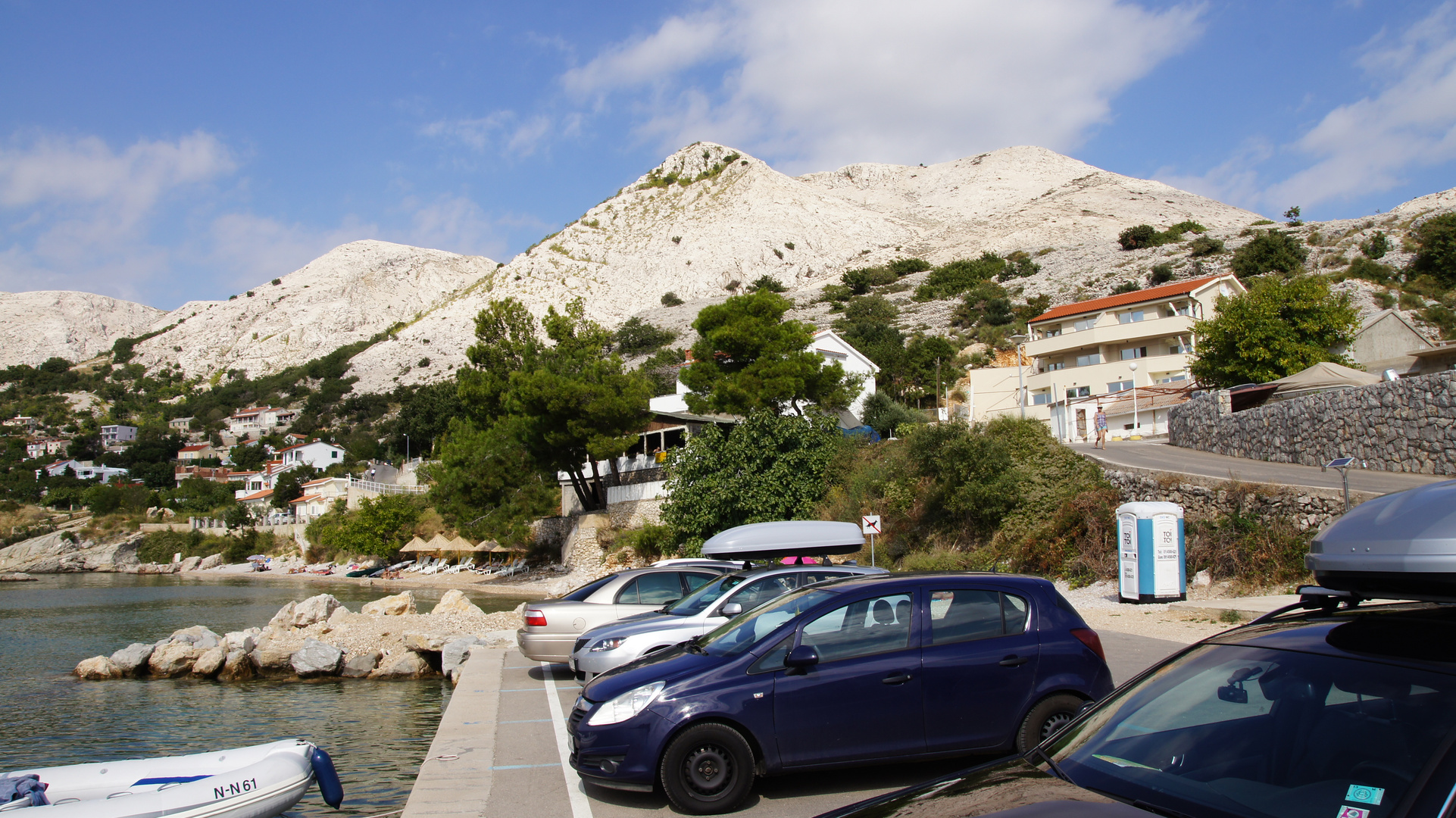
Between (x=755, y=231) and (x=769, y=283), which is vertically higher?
(x=755, y=231)

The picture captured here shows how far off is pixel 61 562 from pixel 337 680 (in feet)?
237

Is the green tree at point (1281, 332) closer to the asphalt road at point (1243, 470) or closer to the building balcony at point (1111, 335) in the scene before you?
the building balcony at point (1111, 335)

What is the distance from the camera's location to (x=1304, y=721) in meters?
2.98

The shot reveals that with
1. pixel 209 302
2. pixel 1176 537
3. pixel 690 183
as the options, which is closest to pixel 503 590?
pixel 1176 537

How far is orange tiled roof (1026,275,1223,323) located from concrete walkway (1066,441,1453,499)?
79.7 feet

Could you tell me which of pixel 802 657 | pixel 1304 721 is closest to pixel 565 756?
pixel 802 657

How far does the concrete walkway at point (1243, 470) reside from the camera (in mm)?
17578

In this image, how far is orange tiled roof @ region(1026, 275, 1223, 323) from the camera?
4997 centimetres

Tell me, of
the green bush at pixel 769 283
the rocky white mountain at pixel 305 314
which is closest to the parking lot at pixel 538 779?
the green bush at pixel 769 283

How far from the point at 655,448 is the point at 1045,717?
39.6 meters

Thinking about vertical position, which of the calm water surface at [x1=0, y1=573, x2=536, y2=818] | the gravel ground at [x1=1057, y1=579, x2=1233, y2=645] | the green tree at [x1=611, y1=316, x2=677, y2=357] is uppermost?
the green tree at [x1=611, y1=316, x2=677, y2=357]

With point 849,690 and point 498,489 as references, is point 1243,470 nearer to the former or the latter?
point 849,690

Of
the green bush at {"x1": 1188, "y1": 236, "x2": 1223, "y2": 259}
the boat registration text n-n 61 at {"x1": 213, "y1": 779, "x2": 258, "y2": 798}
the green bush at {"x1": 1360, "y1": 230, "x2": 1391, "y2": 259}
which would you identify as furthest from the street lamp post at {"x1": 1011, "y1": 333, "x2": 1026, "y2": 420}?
the boat registration text n-n 61 at {"x1": 213, "y1": 779, "x2": 258, "y2": 798}

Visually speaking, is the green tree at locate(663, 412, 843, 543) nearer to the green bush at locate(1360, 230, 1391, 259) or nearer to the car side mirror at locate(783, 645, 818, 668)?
the car side mirror at locate(783, 645, 818, 668)
